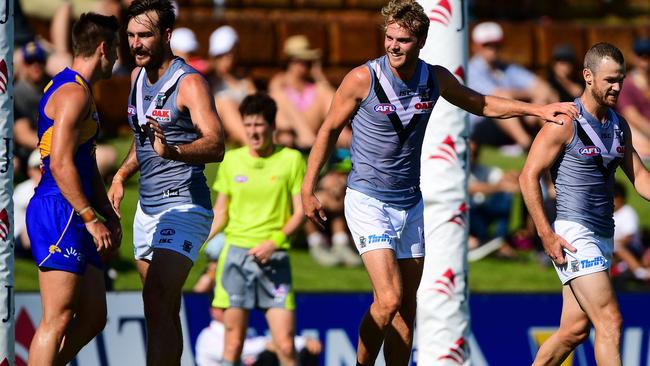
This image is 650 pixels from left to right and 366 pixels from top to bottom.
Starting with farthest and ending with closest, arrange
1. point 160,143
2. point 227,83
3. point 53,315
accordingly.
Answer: point 227,83, point 53,315, point 160,143

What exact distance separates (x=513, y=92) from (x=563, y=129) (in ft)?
22.5

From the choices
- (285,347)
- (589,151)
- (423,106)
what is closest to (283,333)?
(285,347)

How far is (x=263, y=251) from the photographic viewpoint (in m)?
9.41

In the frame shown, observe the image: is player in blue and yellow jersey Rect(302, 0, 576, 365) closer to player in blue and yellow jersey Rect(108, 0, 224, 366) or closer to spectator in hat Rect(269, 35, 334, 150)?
player in blue and yellow jersey Rect(108, 0, 224, 366)

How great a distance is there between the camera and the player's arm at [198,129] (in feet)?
22.7

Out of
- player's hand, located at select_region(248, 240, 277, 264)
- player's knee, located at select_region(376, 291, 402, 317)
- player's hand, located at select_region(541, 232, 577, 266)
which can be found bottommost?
player's hand, located at select_region(248, 240, 277, 264)

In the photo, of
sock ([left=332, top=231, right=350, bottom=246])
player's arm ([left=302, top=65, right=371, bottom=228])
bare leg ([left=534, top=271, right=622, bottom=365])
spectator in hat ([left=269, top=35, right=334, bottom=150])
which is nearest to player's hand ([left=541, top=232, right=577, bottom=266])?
bare leg ([left=534, top=271, right=622, bottom=365])

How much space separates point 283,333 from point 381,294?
2.13m

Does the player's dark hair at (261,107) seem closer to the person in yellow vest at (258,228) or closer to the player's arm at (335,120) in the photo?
the person in yellow vest at (258,228)

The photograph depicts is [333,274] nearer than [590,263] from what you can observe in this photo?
No

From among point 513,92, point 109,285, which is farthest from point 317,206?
point 513,92

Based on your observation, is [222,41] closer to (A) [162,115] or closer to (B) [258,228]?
(B) [258,228]

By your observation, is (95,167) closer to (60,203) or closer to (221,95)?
(60,203)

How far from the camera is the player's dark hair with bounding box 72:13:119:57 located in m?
7.45
